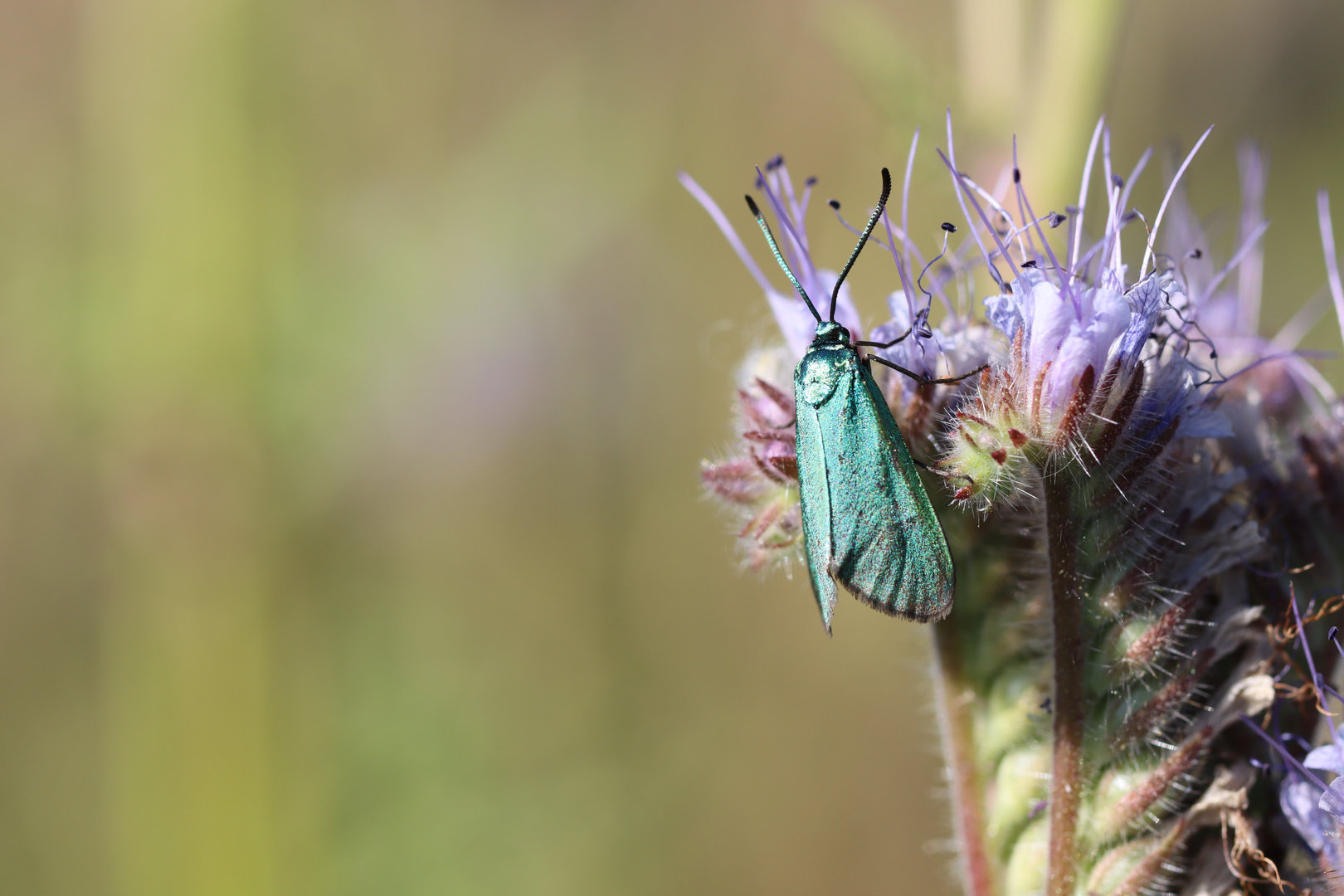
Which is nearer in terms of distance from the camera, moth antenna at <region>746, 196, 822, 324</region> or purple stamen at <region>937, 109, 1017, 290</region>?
purple stamen at <region>937, 109, 1017, 290</region>

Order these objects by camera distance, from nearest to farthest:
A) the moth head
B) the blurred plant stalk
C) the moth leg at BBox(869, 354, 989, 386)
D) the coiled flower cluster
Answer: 1. the coiled flower cluster
2. the moth leg at BBox(869, 354, 989, 386)
3. the moth head
4. the blurred plant stalk

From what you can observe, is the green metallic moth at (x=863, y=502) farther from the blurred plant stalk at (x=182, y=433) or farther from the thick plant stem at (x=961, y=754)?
the blurred plant stalk at (x=182, y=433)

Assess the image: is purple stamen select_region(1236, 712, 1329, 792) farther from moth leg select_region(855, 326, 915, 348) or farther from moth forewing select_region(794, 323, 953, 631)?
moth leg select_region(855, 326, 915, 348)

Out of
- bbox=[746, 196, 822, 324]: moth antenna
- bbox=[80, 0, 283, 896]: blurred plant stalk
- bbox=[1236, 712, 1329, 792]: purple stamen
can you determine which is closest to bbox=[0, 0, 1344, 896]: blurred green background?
bbox=[80, 0, 283, 896]: blurred plant stalk

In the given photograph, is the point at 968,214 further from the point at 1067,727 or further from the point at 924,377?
the point at 1067,727

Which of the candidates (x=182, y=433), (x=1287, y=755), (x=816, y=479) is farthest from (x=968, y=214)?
(x=182, y=433)

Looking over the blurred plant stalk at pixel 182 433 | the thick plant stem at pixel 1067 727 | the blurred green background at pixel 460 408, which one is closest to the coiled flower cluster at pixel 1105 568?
the thick plant stem at pixel 1067 727

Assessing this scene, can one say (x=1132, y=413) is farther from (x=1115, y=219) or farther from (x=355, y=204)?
(x=355, y=204)

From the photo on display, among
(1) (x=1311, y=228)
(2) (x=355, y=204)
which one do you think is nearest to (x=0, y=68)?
(2) (x=355, y=204)
